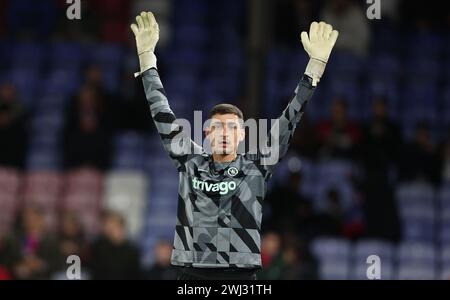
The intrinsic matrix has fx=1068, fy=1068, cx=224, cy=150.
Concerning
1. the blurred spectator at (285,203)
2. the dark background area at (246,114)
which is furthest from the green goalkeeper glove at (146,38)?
the blurred spectator at (285,203)

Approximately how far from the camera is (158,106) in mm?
5129

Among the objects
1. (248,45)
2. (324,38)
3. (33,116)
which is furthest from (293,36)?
(324,38)

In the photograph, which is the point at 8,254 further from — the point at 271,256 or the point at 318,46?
the point at 318,46

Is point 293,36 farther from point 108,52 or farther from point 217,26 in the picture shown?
point 108,52

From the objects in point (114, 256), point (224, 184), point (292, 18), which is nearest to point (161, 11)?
point (292, 18)

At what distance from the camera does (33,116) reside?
1397 cm

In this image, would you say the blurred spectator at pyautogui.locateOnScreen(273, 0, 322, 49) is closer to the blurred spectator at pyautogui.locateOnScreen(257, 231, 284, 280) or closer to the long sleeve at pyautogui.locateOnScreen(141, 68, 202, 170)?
the blurred spectator at pyautogui.locateOnScreen(257, 231, 284, 280)

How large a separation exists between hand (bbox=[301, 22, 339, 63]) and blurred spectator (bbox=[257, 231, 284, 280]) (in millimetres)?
5569

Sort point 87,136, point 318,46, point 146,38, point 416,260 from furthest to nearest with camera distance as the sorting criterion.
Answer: point 87,136 → point 416,260 → point 146,38 → point 318,46

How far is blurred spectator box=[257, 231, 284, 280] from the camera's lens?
1059 centimetres

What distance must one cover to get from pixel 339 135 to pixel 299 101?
8076 mm

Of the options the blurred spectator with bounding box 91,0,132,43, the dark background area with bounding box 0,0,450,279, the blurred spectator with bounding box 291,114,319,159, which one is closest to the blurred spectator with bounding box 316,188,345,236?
the dark background area with bounding box 0,0,450,279
